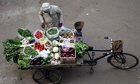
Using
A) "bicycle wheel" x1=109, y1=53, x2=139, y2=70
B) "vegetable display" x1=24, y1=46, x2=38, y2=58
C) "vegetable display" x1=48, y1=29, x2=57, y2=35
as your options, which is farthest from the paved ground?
"vegetable display" x1=48, y1=29, x2=57, y2=35

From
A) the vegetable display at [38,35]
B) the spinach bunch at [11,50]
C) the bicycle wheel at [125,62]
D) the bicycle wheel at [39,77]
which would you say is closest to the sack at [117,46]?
the bicycle wheel at [125,62]

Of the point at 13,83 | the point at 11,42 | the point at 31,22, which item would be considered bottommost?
the point at 13,83

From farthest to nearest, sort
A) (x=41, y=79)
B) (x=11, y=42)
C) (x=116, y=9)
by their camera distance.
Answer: (x=116, y=9), (x=41, y=79), (x=11, y=42)

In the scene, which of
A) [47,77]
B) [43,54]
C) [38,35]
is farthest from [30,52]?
[47,77]

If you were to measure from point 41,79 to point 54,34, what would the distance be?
1309mm

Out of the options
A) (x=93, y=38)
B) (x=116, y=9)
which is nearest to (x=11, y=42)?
(x=93, y=38)

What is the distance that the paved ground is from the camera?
22.8ft

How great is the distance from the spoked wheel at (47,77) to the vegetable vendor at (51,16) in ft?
4.03

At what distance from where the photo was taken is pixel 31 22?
833 cm

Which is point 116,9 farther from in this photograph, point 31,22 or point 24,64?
point 24,64

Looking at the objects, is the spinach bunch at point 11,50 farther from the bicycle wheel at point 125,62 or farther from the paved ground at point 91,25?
the bicycle wheel at point 125,62

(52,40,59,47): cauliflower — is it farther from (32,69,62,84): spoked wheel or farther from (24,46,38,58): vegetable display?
(32,69,62,84): spoked wheel

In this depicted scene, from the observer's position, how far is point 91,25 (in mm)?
8180

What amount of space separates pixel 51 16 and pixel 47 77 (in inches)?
61.9
